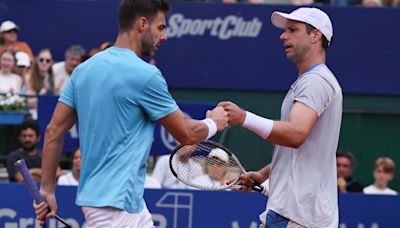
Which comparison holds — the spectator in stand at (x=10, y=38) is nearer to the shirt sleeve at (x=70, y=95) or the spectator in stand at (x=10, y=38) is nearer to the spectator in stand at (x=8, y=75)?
the spectator in stand at (x=8, y=75)

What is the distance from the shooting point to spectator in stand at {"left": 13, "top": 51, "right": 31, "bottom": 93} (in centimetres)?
1207

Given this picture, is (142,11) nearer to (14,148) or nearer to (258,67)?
(14,148)

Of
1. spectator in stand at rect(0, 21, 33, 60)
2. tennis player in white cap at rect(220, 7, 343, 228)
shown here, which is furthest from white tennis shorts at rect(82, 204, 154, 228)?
spectator in stand at rect(0, 21, 33, 60)

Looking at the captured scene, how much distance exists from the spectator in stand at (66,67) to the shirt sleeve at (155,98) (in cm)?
713

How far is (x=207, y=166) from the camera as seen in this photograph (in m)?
6.12

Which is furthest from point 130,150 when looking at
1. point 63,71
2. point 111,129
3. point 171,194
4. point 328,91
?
point 63,71

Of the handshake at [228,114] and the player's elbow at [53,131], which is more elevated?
the handshake at [228,114]

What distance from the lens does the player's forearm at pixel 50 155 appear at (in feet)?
17.3

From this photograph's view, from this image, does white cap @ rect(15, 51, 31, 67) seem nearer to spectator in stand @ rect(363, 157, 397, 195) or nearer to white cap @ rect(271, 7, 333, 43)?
spectator in stand @ rect(363, 157, 397, 195)

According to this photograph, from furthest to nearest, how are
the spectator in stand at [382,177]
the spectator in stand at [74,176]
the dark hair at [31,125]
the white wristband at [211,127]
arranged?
the dark hair at [31,125], the spectator in stand at [382,177], the spectator in stand at [74,176], the white wristband at [211,127]

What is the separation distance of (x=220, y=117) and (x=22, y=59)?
23.6 feet

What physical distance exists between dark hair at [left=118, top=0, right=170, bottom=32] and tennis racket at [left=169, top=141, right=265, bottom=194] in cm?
106

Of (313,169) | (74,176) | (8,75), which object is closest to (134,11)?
(313,169)

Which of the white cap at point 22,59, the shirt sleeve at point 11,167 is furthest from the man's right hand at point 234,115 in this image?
the white cap at point 22,59
